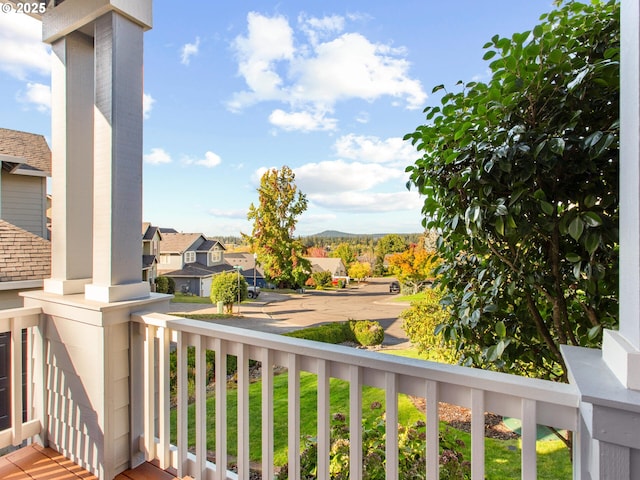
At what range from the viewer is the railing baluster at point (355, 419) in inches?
45.5

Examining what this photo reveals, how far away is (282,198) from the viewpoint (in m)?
7.93

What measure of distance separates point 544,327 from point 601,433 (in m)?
0.79

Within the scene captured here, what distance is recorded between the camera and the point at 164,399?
1.68 meters

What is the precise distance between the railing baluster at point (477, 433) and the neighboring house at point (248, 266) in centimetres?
634

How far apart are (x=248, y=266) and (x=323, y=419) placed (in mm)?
6600

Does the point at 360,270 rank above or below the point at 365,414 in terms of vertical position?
above

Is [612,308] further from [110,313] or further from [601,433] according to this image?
[110,313]

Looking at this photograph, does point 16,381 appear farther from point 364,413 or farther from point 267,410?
point 364,413

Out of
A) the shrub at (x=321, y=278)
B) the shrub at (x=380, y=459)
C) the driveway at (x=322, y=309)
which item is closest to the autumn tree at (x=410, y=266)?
the driveway at (x=322, y=309)

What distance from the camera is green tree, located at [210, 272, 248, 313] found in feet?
21.1

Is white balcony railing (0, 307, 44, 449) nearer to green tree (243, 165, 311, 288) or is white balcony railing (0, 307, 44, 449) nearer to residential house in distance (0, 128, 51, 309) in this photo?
residential house in distance (0, 128, 51, 309)

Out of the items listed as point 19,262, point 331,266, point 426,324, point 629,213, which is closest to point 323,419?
point 629,213

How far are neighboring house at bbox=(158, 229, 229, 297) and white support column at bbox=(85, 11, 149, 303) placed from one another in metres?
3.80

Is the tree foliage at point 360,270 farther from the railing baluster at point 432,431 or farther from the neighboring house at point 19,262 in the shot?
the railing baluster at point 432,431
